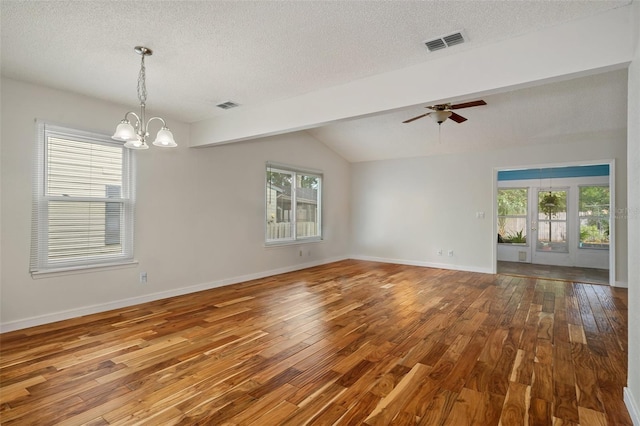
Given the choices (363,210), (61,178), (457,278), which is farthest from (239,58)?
(363,210)

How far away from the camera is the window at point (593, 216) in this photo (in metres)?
7.32

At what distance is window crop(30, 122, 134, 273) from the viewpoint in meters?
3.55

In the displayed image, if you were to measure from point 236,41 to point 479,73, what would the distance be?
6.49 ft

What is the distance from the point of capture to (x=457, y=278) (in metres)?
6.05

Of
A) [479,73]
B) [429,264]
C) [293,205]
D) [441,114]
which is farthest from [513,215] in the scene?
[479,73]

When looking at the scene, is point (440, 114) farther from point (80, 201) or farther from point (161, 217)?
point (80, 201)

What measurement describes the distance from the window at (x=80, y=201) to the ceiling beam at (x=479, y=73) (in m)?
2.01

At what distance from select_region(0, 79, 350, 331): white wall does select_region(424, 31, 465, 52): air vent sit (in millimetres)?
3716

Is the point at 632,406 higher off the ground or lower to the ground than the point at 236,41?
lower

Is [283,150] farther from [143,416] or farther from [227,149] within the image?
[143,416]

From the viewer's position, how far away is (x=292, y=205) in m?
6.87

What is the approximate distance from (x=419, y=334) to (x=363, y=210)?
17.1 ft

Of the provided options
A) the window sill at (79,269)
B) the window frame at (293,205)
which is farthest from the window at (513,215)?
the window sill at (79,269)

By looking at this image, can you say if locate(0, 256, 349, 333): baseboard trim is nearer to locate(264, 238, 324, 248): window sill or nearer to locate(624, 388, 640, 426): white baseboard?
locate(264, 238, 324, 248): window sill
